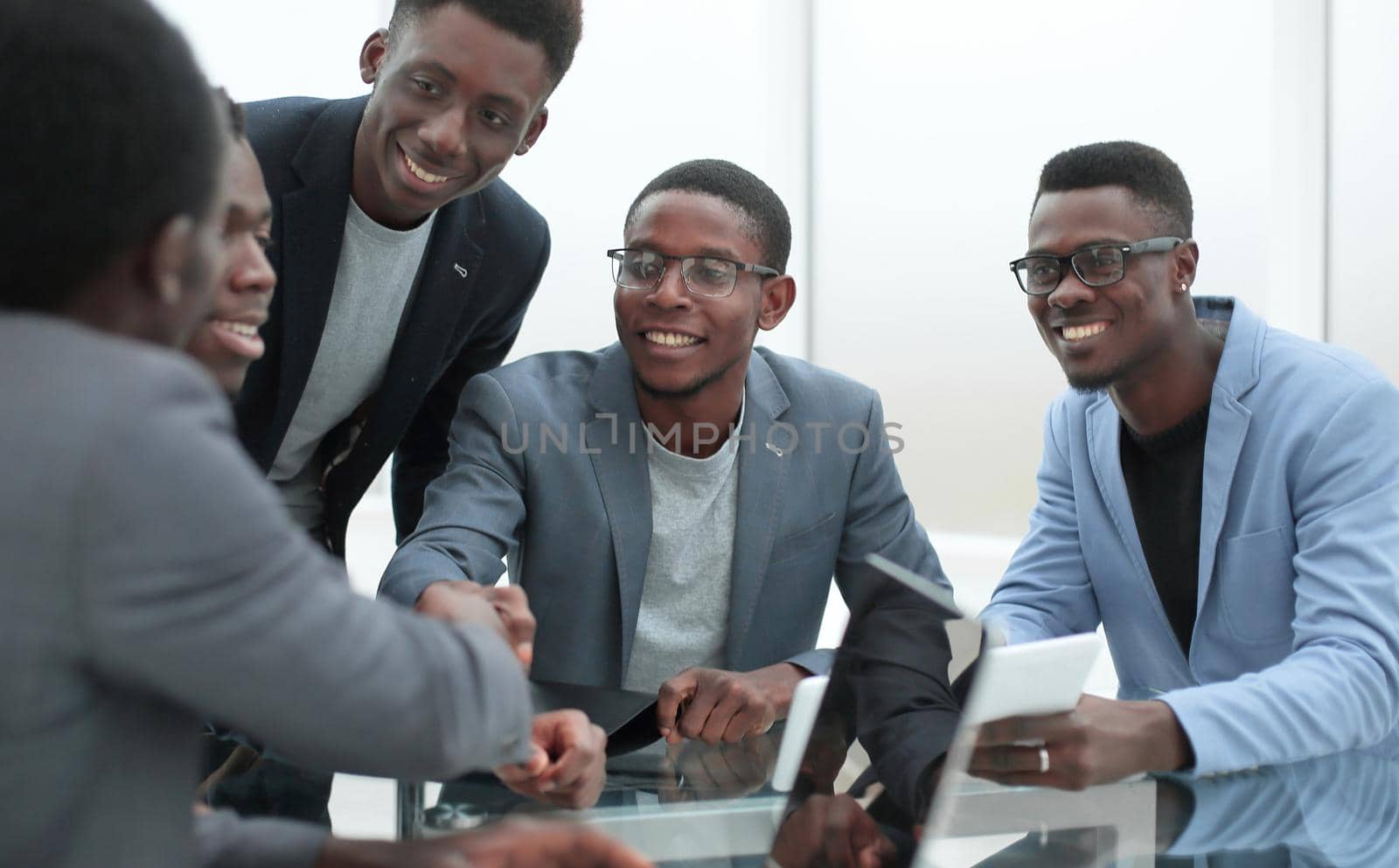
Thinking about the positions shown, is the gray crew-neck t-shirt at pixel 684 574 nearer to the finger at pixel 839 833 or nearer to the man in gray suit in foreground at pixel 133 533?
the finger at pixel 839 833

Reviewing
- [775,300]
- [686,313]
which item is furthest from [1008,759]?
[775,300]

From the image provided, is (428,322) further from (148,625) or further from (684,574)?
(148,625)

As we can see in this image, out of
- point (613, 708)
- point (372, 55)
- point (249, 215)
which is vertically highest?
point (372, 55)

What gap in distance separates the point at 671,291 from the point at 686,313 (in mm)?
48

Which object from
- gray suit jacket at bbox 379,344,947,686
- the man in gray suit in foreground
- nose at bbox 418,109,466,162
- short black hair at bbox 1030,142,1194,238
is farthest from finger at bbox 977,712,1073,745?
nose at bbox 418,109,466,162

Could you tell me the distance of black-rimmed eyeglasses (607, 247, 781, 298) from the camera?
2268 mm

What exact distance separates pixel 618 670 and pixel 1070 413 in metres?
0.98

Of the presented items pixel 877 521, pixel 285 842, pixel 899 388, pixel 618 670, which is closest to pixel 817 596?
pixel 877 521

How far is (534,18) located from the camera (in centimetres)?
211

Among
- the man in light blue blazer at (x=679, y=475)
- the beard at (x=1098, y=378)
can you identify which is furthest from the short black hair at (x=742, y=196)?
the beard at (x=1098, y=378)

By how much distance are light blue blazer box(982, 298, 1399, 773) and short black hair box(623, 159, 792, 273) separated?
0.63 meters

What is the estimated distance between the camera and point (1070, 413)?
2387 millimetres

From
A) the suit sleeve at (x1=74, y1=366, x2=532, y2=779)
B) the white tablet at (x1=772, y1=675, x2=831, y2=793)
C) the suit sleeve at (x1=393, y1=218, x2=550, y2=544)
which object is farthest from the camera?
the suit sleeve at (x1=393, y1=218, x2=550, y2=544)

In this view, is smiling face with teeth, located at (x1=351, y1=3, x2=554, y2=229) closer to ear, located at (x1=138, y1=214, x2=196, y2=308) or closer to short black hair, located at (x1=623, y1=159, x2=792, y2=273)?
short black hair, located at (x1=623, y1=159, x2=792, y2=273)
